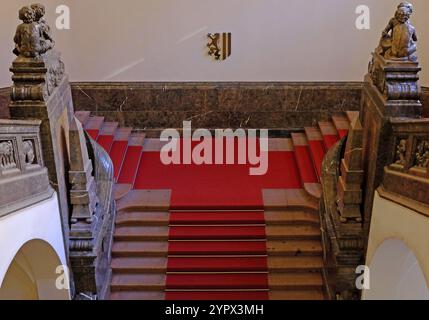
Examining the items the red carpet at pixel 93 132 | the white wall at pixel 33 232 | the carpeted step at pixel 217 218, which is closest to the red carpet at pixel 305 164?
the carpeted step at pixel 217 218

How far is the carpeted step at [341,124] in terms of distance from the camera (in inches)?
367

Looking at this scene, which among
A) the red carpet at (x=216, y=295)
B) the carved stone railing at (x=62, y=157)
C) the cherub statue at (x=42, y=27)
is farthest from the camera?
the red carpet at (x=216, y=295)

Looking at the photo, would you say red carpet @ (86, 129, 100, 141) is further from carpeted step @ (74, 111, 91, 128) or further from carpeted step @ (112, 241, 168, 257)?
carpeted step @ (112, 241, 168, 257)

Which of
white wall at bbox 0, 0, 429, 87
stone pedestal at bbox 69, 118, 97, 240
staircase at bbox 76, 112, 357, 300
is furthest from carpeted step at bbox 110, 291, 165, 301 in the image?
white wall at bbox 0, 0, 429, 87

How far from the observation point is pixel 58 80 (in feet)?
21.8

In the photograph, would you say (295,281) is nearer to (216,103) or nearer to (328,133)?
(328,133)

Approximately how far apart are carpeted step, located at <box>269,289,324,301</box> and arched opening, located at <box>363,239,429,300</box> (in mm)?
933

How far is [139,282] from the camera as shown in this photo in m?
7.45

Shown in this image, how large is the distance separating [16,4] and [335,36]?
215 inches

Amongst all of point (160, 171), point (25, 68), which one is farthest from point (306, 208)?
point (25, 68)

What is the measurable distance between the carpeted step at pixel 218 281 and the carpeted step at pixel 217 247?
0.96 feet

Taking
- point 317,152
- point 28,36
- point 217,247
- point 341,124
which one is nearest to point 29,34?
point 28,36

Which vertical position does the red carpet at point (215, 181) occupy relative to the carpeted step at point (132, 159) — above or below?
below

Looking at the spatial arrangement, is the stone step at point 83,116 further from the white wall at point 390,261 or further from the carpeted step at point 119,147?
the white wall at point 390,261
